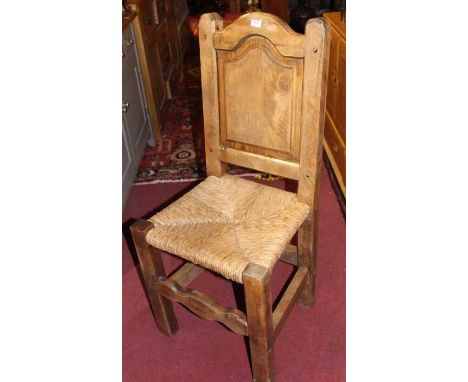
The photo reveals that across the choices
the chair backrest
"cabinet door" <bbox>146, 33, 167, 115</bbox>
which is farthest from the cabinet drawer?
"cabinet door" <bbox>146, 33, 167, 115</bbox>

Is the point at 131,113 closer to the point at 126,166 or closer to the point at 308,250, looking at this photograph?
the point at 126,166

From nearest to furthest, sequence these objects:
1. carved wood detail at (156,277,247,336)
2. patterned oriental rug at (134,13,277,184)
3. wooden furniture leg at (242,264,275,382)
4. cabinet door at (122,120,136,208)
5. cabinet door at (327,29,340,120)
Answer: wooden furniture leg at (242,264,275,382), carved wood detail at (156,277,247,336), cabinet door at (327,29,340,120), cabinet door at (122,120,136,208), patterned oriental rug at (134,13,277,184)

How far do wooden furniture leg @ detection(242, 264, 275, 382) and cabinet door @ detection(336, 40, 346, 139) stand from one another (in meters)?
1.29

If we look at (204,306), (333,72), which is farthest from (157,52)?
(204,306)

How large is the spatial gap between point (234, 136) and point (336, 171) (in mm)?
1113

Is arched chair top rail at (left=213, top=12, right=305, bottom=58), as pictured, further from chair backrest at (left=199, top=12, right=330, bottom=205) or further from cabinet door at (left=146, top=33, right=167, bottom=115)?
cabinet door at (left=146, top=33, right=167, bottom=115)

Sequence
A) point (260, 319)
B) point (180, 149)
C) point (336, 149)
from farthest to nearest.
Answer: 1. point (180, 149)
2. point (336, 149)
3. point (260, 319)

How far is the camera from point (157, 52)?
300 centimetres

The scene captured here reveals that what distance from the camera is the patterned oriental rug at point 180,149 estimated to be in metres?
2.53

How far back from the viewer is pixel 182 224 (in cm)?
123

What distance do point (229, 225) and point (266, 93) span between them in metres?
0.43

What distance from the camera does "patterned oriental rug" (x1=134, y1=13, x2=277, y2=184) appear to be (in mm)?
2531

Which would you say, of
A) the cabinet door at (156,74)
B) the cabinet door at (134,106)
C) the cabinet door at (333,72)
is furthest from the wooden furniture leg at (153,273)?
the cabinet door at (156,74)
